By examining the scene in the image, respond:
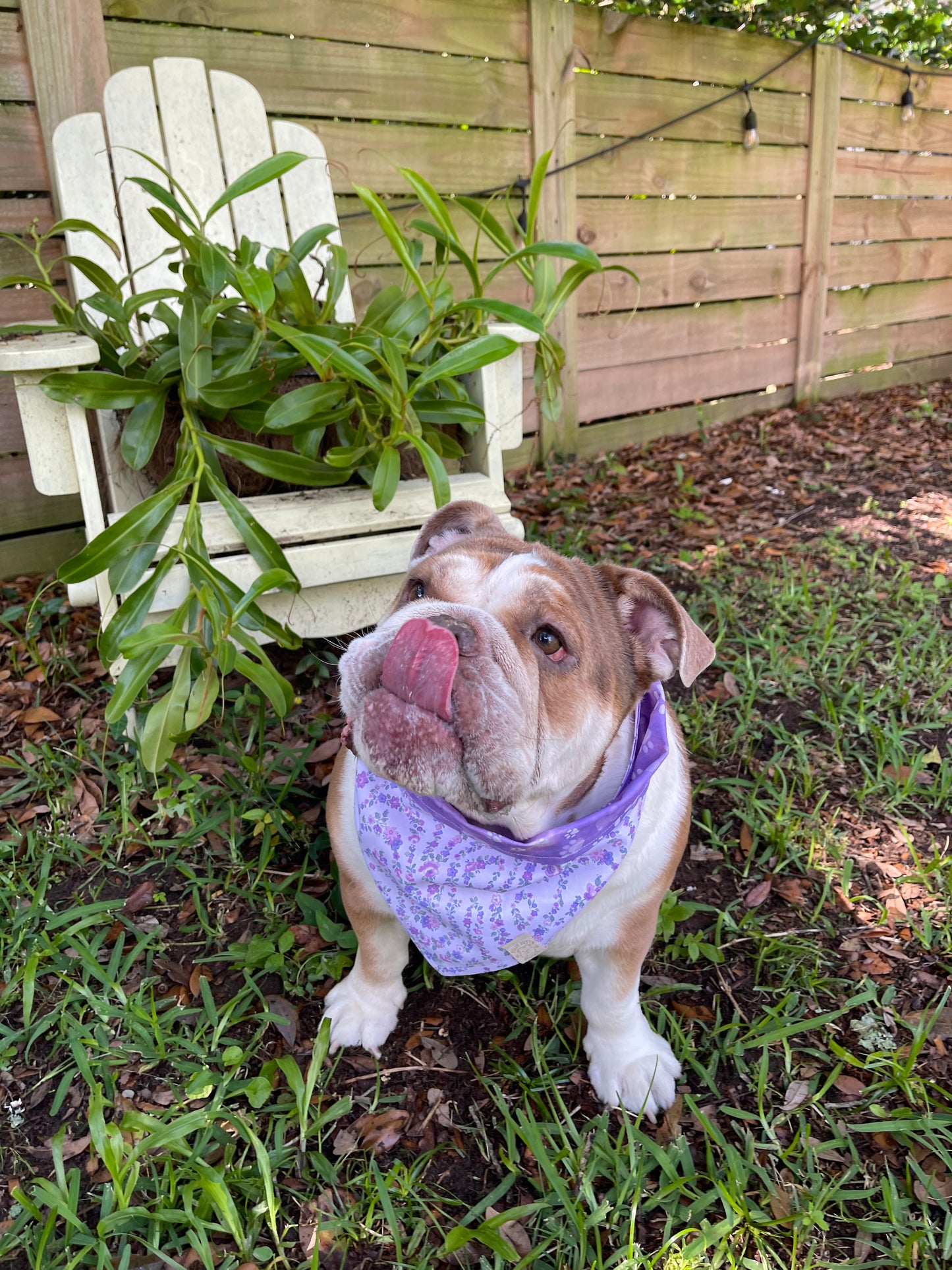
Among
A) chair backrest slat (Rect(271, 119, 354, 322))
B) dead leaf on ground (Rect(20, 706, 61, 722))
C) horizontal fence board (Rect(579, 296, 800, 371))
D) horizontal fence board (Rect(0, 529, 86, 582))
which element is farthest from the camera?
horizontal fence board (Rect(579, 296, 800, 371))

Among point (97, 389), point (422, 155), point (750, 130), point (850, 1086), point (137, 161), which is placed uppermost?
point (750, 130)

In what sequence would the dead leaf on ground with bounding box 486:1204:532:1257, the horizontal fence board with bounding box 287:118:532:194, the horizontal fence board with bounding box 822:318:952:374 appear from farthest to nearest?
the horizontal fence board with bounding box 822:318:952:374 < the horizontal fence board with bounding box 287:118:532:194 < the dead leaf on ground with bounding box 486:1204:532:1257

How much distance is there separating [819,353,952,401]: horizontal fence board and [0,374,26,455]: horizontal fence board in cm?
530

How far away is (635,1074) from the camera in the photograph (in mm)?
1785

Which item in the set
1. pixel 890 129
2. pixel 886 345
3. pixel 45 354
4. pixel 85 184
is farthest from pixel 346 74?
pixel 886 345

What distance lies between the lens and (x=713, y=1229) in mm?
1496

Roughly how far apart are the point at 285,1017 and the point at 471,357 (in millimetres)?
1678

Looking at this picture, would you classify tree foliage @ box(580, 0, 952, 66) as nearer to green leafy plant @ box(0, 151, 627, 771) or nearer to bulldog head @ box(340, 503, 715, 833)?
green leafy plant @ box(0, 151, 627, 771)

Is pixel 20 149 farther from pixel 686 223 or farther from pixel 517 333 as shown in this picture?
pixel 686 223

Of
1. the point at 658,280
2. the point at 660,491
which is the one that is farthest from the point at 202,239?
the point at 658,280

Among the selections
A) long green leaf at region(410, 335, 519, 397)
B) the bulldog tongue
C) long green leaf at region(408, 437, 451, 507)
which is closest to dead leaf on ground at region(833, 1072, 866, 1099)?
the bulldog tongue

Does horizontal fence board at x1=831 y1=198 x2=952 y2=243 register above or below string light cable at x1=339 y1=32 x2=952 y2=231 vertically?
below

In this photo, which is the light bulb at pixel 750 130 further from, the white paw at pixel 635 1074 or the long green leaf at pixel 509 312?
the white paw at pixel 635 1074

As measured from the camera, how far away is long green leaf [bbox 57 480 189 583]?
212cm
